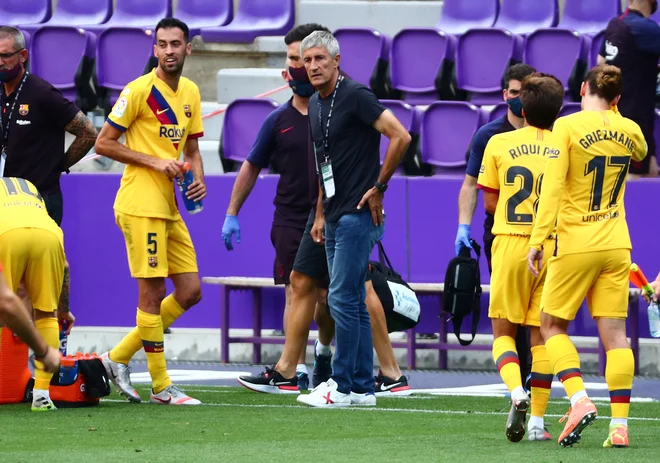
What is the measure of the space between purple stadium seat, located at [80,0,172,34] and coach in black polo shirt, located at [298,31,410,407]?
8.46 metres

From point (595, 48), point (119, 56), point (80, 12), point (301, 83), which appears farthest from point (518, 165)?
point (80, 12)

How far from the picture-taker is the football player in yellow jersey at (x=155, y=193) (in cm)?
912

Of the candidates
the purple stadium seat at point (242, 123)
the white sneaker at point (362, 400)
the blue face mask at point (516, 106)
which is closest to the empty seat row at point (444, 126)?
the purple stadium seat at point (242, 123)

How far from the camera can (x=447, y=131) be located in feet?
43.5

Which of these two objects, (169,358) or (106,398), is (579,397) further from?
(169,358)

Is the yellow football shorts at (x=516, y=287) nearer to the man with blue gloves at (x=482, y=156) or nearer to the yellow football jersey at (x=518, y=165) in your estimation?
the yellow football jersey at (x=518, y=165)

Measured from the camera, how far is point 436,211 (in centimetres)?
1252

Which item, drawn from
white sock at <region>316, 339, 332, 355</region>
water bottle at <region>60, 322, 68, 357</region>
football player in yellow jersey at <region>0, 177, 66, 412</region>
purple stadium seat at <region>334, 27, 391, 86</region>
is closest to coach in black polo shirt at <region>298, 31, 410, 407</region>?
white sock at <region>316, 339, 332, 355</region>

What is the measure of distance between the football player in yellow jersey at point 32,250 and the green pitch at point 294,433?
22.7 inches

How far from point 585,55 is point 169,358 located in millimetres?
4585

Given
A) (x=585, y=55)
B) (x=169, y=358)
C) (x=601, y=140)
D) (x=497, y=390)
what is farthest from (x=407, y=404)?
(x=585, y=55)

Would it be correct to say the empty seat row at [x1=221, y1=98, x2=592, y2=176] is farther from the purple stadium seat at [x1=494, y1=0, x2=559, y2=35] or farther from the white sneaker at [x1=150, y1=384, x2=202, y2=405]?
the white sneaker at [x1=150, y1=384, x2=202, y2=405]

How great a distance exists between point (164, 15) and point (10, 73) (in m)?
7.86

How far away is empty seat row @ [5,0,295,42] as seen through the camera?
16562 millimetres
